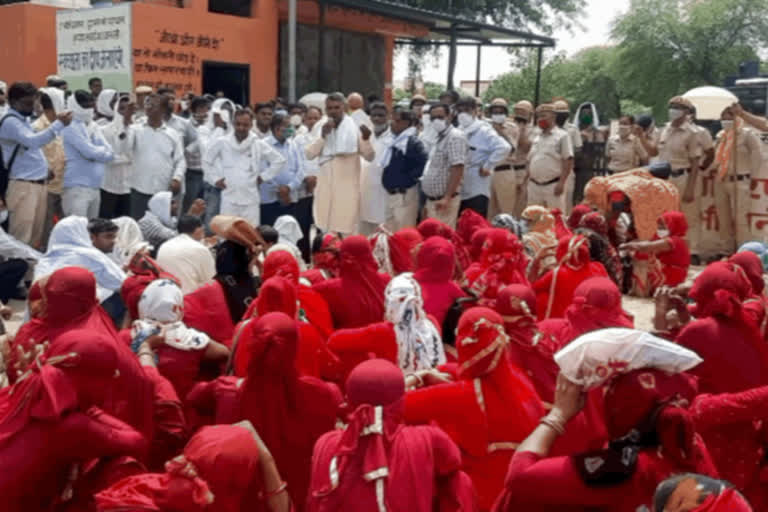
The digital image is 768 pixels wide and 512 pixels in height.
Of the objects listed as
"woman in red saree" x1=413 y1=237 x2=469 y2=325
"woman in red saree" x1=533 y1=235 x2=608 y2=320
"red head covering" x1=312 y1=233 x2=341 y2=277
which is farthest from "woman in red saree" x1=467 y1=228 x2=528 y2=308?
"red head covering" x1=312 y1=233 x2=341 y2=277

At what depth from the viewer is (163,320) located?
11.8 ft

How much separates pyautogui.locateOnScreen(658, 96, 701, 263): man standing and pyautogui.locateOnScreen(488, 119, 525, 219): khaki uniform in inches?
66.1

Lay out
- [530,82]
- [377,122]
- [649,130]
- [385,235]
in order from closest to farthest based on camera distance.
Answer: [385,235]
[377,122]
[649,130]
[530,82]

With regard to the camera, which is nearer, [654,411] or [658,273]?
Answer: [654,411]

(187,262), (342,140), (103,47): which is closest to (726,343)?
(187,262)

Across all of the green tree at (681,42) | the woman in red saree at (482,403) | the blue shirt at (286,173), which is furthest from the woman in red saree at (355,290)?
the green tree at (681,42)

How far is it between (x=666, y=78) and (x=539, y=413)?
31078 mm

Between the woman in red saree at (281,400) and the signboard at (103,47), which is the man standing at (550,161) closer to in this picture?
the signboard at (103,47)

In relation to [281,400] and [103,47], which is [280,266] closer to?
[281,400]

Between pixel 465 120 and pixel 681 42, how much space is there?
24.9 meters

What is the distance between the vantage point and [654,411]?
233cm

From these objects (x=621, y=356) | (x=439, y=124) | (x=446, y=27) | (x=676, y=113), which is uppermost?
(x=446, y=27)

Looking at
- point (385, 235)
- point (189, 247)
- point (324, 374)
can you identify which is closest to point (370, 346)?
point (324, 374)

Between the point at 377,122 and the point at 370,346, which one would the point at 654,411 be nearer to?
the point at 370,346
